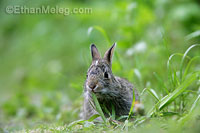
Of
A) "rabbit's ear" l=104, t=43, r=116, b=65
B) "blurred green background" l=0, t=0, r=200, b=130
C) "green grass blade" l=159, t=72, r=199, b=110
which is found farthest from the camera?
"blurred green background" l=0, t=0, r=200, b=130

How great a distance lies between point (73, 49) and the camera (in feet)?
33.4

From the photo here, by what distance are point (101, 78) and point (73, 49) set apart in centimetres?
643

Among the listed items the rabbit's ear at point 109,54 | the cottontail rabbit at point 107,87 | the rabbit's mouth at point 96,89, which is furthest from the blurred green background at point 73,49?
the rabbit's mouth at point 96,89

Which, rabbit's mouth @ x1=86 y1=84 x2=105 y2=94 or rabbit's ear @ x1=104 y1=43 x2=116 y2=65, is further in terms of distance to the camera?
rabbit's ear @ x1=104 y1=43 x2=116 y2=65

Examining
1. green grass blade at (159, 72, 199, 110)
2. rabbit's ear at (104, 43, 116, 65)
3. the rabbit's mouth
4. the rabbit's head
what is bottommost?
green grass blade at (159, 72, 199, 110)

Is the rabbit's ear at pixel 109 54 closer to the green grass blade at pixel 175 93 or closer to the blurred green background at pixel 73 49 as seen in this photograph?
the blurred green background at pixel 73 49

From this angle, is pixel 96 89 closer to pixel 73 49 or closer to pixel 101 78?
pixel 101 78

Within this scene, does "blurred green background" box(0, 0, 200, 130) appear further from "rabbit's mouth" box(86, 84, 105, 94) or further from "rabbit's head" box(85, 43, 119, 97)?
"rabbit's mouth" box(86, 84, 105, 94)

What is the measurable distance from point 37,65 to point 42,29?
1968mm

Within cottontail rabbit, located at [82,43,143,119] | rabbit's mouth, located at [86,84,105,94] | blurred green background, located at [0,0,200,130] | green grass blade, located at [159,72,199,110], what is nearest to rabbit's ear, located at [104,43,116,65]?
cottontail rabbit, located at [82,43,143,119]

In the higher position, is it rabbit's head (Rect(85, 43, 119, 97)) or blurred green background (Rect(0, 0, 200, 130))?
blurred green background (Rect(0, 0, 200, 130))

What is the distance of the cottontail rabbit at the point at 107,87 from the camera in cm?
377

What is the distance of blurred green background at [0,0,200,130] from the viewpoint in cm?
548

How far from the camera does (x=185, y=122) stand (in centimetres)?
302
